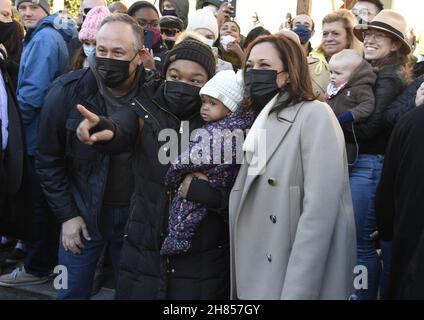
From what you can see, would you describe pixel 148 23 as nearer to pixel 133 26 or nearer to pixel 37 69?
pixel 37 69

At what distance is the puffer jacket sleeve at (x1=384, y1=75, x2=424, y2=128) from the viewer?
12.5 feet

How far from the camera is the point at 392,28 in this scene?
4.08 meters

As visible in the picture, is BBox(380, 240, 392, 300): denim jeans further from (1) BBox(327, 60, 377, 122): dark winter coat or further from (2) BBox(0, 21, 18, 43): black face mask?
(2) BBox(0, 21, 18, 43): black face mask

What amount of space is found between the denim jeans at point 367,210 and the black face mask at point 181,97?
5.18ft

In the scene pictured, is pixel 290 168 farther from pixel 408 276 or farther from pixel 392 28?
pixel 392 28

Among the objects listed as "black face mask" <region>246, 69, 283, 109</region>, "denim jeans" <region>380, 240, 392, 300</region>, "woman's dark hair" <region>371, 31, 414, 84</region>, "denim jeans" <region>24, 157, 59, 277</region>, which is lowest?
"denim jeans" <region>24, 157, 59, 277</region>

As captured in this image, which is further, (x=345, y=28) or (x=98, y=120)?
(x=345, y=28)

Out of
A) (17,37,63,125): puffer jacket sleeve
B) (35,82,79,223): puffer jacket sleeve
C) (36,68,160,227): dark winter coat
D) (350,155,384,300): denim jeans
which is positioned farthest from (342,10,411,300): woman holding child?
(17,37,63,125): puffer jacket sleeve

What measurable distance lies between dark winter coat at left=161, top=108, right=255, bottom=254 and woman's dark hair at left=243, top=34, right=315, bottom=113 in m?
0.24

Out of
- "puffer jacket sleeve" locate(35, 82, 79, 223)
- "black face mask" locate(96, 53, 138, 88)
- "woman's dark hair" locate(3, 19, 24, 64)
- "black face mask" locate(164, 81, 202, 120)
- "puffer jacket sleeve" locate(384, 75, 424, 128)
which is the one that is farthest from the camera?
"woman's dark hair" locate(3, 19, 24, 64)
